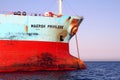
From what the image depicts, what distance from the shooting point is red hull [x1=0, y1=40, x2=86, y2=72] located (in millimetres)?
25875

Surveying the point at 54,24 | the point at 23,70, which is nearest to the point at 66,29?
the point at 54,24

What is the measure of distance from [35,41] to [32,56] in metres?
1.48

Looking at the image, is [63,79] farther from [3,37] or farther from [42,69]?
[3,37]

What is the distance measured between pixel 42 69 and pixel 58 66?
5.35 feet

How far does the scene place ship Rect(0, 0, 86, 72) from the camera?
25844mm

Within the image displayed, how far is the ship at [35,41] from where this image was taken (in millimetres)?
25844

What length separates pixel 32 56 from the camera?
1041 inches

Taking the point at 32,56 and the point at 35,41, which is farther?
the point at 35,41

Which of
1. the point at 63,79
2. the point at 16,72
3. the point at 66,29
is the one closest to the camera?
the point at 63,79

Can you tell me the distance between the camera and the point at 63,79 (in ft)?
71.1

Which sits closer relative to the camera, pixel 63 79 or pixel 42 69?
pixel 63 79

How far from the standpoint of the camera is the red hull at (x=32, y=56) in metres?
25.9

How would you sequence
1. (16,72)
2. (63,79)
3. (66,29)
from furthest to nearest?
1. (66,29)
2. (16,72)
3. (63,79)

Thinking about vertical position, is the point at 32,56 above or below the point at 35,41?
below
